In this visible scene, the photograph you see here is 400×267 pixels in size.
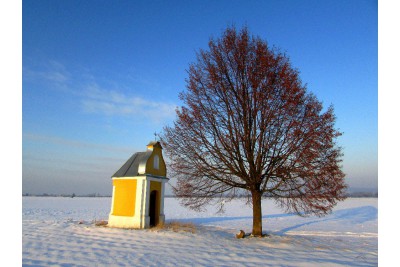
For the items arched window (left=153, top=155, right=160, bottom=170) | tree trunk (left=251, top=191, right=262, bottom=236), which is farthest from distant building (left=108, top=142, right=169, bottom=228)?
tree trunk (left=251, top=191, right=262, bottom=236)

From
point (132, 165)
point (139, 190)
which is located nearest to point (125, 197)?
point (139, 190)

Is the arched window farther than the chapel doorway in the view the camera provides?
Yes

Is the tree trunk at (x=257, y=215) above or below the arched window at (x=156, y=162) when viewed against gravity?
below

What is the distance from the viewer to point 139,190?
14375 mm

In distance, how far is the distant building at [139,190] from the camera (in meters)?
14.1

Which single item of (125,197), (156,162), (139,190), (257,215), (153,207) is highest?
(156,162)

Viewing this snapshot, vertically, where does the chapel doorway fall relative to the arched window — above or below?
below

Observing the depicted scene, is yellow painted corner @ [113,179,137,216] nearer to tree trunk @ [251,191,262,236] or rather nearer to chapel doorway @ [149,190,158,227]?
chapel doorway @ [149,190,158,227]

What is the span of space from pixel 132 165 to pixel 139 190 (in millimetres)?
1917

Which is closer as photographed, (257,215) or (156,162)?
(257,215)

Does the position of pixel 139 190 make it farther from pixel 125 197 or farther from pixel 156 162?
pixel 156 162

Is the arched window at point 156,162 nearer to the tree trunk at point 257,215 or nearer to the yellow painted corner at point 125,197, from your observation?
the yellow painted corner at point 125,197

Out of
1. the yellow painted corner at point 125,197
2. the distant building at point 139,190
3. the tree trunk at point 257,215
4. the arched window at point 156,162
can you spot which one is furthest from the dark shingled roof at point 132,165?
the tree trunk at point 257,215

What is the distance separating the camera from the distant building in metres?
14.1
